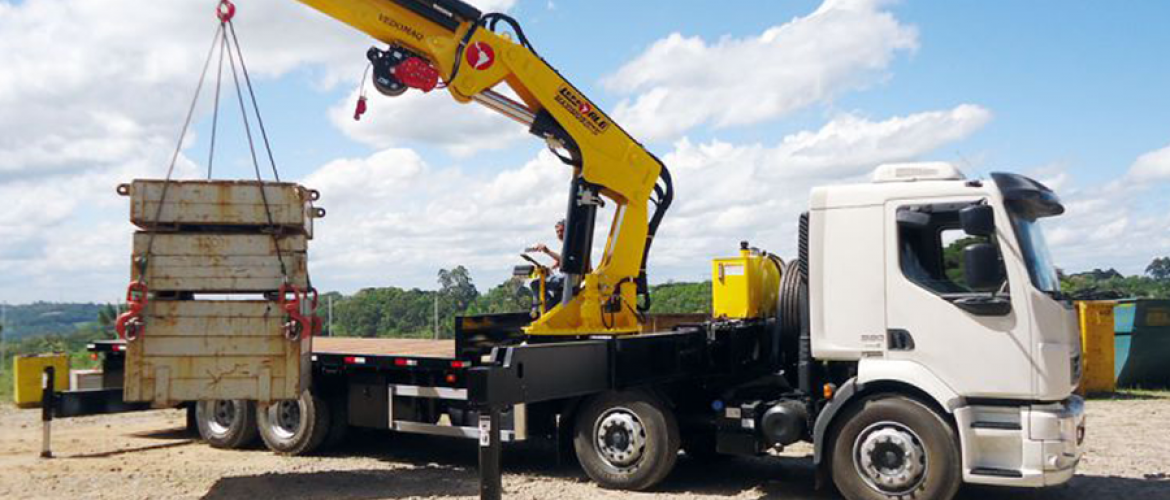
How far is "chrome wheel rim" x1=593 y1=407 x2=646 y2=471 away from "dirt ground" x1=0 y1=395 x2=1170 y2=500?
0.31 m

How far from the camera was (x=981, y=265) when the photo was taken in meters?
6.73

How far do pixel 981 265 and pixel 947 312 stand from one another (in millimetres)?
540

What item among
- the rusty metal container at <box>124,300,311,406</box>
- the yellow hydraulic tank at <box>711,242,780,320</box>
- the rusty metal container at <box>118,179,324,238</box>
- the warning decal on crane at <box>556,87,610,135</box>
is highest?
the warning decal on crane at <box>556,87,610,135</box>

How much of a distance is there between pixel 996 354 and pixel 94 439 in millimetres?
10673

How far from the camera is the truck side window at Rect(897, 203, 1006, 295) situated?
23.7 feet

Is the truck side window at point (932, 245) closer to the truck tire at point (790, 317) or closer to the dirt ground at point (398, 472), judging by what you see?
the truck tire at point (790, 317)

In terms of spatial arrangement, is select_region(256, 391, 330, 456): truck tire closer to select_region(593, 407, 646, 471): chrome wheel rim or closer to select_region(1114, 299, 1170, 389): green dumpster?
select_region(593, 407, 646, 471): chrome wheel rim

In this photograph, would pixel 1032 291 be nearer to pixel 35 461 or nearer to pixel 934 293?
pixel 934 293

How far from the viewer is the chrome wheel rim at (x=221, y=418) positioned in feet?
37.0

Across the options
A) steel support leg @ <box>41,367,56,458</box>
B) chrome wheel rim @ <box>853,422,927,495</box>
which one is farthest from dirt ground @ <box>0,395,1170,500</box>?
chrome wheel rim @ <box>853,422,927,495</box>

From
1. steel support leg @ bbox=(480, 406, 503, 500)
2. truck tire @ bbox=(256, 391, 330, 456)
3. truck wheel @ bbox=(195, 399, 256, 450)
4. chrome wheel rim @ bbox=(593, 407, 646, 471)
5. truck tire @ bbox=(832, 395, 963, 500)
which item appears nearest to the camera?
steel support leg @ bbox=(480, 406, 503, 500)

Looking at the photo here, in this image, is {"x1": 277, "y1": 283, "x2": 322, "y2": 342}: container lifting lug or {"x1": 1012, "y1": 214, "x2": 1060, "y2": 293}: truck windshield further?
{"x1": 277, "y1": 283, "x2": 322, "y2": 342}: container lifting lug

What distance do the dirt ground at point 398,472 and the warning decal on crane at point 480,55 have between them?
395 centimetres

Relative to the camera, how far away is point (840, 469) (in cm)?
743
